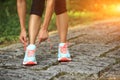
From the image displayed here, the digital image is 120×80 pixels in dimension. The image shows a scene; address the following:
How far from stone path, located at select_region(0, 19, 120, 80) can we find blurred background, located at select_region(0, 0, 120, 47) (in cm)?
199

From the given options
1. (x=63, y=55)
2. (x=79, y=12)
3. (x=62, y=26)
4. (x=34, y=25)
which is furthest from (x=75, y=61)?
(x=79, y=12)

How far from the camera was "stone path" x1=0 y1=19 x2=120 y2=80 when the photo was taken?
345 cm

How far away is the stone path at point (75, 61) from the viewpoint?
3.45m

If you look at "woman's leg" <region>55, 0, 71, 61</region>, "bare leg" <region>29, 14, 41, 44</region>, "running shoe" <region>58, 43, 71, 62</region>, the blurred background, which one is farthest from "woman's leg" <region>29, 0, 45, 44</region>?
the blurred background

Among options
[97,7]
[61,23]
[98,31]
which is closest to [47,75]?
[61,23]

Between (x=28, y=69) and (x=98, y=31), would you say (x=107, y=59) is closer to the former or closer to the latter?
(x=28, y=69)

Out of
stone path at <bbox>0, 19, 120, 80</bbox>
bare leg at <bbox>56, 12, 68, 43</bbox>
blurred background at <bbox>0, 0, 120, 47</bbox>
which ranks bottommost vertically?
stone path at <bbox>0, 19, 120, 80</bbox>

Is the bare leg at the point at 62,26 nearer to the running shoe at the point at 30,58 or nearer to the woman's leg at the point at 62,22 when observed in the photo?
the woman's leg at the point at 62,22

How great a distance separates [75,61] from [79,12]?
6506mm

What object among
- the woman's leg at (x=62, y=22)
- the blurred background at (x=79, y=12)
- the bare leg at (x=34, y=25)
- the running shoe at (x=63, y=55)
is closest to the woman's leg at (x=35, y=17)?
the bare leg at (x=34, y=25)

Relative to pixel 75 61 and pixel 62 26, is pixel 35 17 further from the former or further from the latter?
pixel 75 61

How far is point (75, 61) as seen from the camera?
13.4 feet

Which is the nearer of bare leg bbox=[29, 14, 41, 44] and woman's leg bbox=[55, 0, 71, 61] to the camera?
bare leg bbox=[29, 14, 41, 44]

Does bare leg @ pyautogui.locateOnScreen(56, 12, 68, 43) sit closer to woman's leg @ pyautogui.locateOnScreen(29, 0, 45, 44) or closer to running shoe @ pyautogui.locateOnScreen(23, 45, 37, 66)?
woman's leg @ pyautogui.locateOnScreen(29, 0, 45, 44)
